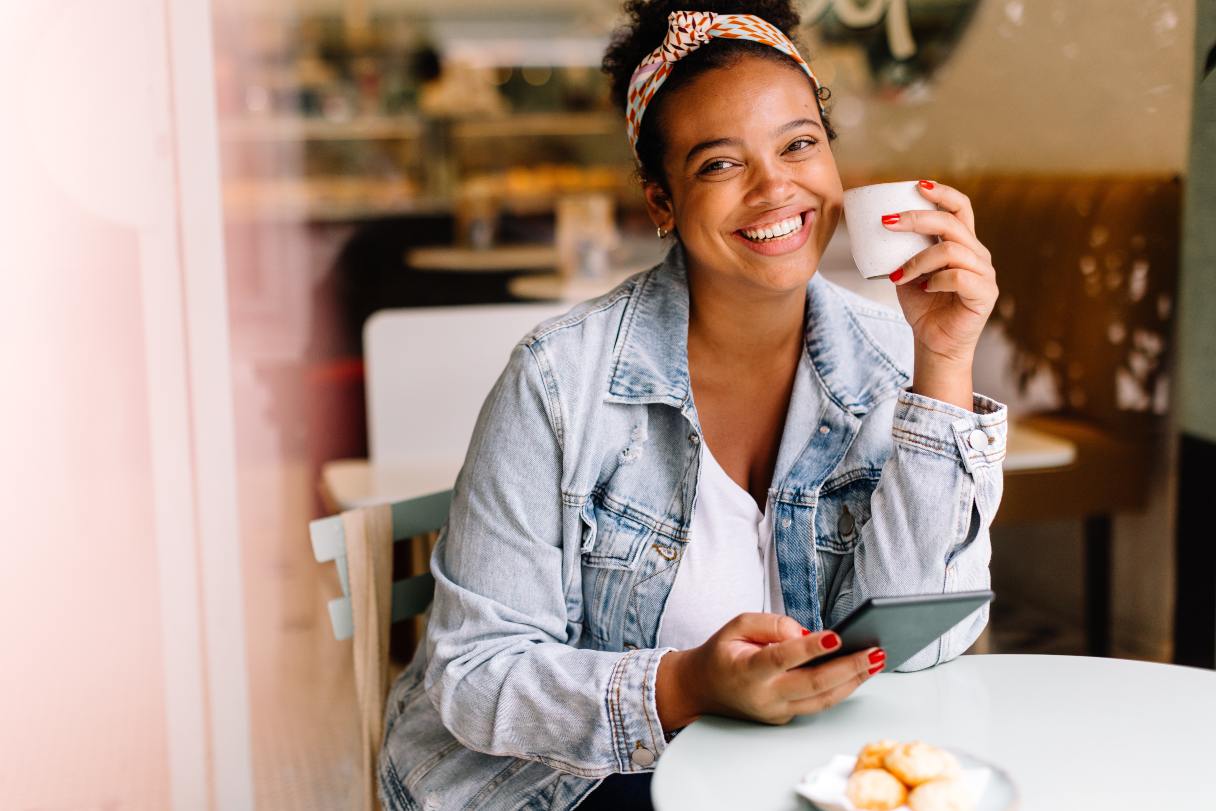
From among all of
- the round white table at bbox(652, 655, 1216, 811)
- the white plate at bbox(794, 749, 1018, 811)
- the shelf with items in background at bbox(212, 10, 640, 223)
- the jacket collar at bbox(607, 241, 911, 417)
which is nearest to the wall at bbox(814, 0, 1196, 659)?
the jacket collar at bbox(607, 241, 911, 417)

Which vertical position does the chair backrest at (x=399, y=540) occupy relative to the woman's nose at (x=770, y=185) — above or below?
below

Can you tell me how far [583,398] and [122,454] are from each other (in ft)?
2.89

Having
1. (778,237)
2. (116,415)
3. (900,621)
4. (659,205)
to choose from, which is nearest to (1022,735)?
(900,621)

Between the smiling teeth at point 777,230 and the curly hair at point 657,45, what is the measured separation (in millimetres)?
143

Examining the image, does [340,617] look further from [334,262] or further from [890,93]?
[334,262]

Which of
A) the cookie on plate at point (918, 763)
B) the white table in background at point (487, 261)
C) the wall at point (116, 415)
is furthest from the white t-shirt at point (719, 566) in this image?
the white table in background at point (487, 261)

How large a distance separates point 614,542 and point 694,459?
12 cm

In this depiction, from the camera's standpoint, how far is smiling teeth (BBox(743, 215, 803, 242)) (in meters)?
1.24

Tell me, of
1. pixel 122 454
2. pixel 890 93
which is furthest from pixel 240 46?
pixel 122 454

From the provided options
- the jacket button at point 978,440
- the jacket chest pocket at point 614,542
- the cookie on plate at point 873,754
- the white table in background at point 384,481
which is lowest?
the cookie on plate at point 873,754

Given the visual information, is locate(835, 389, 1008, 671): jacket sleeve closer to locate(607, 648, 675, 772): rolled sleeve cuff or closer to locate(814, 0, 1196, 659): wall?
locate(607, 648, 675, 772): rolled sleeve cuff

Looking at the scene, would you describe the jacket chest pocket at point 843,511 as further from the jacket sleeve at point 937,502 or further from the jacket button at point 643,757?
the jacket button at point 643,757

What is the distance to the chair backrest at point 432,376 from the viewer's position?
238 centimetres

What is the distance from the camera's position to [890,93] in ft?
12.6
